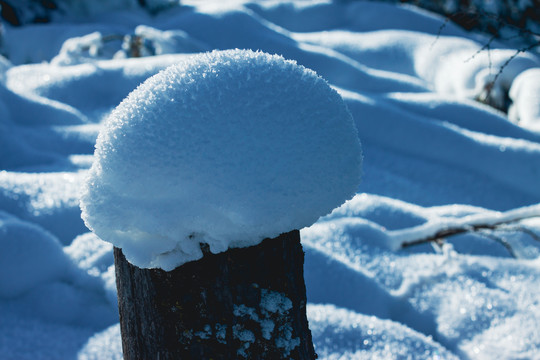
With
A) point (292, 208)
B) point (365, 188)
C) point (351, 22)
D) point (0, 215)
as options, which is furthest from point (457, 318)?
point (351, 22)

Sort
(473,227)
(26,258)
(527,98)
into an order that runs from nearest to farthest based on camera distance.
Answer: (26,258) < (473,227) < (527,98)

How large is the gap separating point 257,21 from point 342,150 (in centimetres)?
434

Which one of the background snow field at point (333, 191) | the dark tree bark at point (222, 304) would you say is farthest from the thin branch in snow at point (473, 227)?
the dark tree bark at point (222, 304)

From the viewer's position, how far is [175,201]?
98 centimetres

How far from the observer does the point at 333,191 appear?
105 centimetres

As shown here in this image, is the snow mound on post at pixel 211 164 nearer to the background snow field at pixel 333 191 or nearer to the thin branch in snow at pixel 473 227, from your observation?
the background snow field at pixel 333 191

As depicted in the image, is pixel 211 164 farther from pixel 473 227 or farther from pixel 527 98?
pixel 527 98

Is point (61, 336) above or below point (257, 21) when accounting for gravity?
below

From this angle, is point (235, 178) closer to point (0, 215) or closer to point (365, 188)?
point (0, 215)

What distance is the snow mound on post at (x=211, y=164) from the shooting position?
964mm

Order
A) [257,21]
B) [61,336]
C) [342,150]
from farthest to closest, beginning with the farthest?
[257,21]
[61,336]
[342,150]

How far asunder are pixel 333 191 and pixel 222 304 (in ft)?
1.07

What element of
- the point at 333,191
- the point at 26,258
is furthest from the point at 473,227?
the point at 26,258

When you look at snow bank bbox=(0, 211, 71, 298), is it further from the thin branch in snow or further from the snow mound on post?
the thin branch in snow
